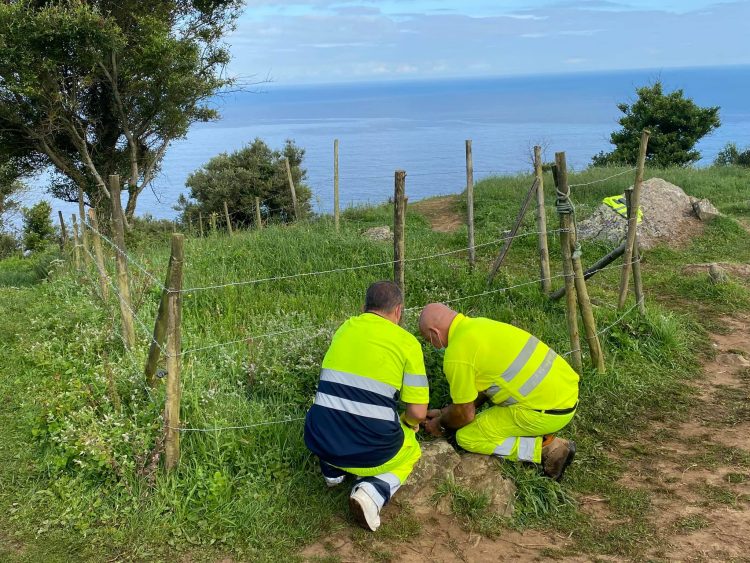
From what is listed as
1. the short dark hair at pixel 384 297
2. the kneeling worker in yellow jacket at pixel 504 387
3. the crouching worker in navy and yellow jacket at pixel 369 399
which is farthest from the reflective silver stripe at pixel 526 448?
the short dark hair at pixel 384 297

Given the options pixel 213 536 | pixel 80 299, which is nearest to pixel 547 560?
pixel 213 536

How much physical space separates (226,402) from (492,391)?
215 cm

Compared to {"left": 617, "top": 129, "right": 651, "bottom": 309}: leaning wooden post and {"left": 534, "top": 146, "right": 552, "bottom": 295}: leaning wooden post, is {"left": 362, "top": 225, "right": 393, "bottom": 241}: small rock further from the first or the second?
{"left": 617, "top": 129, "right": 651, "bottom": 309}: leaning wooden post

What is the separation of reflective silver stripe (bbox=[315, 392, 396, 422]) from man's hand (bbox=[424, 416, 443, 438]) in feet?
2.98

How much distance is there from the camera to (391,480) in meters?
4.15

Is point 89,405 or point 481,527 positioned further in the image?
point 89,405

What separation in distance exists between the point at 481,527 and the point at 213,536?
1.81 meters

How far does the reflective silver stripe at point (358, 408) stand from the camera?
3.96 metres

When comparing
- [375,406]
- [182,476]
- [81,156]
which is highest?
[81,156]

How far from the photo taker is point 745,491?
4.54 meters

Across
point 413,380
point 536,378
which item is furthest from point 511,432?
point 413,380

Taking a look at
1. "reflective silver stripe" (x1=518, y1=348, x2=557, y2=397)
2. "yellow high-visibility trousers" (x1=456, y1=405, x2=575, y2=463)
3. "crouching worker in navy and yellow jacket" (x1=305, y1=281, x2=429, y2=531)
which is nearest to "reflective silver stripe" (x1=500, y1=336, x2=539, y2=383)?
"reflective silver stripe" (x1=518, y1=348, x2=557, y2=397)

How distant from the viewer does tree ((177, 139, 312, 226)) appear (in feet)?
76.4

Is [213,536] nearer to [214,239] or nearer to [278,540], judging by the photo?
[278,540]
